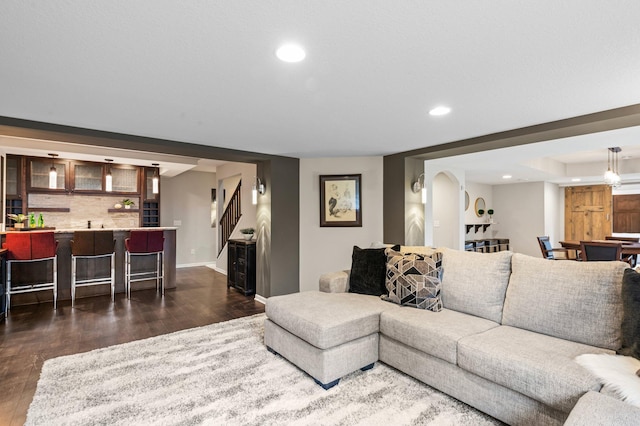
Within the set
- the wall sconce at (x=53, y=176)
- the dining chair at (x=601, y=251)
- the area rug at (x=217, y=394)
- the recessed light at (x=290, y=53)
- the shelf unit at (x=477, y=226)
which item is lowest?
the area rug at (x=217, y=394)

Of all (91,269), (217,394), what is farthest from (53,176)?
(217,394)

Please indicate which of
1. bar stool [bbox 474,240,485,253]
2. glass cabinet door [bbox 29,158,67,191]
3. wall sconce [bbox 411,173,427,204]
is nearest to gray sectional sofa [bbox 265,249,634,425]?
wall sconce [bbox 411,173,427,204]

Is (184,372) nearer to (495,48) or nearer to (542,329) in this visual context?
(542,329)

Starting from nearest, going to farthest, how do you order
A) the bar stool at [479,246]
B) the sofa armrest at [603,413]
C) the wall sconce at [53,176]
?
the sofa armrest at [603,413], the wall sconce at [53,176], the bar stool at [479,246]

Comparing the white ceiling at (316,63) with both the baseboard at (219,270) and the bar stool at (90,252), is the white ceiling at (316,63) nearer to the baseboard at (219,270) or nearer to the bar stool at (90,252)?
the bar stool at (90,252)

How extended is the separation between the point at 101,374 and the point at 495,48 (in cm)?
361

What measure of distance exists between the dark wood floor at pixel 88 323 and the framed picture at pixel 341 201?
5.57 ft

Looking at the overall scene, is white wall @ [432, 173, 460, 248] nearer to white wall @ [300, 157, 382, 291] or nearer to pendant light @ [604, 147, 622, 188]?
white wall @ [300, 157, 382, 291]

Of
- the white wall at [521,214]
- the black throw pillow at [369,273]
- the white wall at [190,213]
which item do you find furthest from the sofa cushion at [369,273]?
the white wall at [521,214]

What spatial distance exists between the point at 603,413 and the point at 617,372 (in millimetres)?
421

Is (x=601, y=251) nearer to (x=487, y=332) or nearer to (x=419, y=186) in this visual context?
(x=419, y=186)

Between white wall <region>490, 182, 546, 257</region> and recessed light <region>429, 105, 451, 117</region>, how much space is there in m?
6.93

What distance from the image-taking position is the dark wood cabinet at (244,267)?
207 inches

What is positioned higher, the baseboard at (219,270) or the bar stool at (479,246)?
the bar stool at (479,246)
